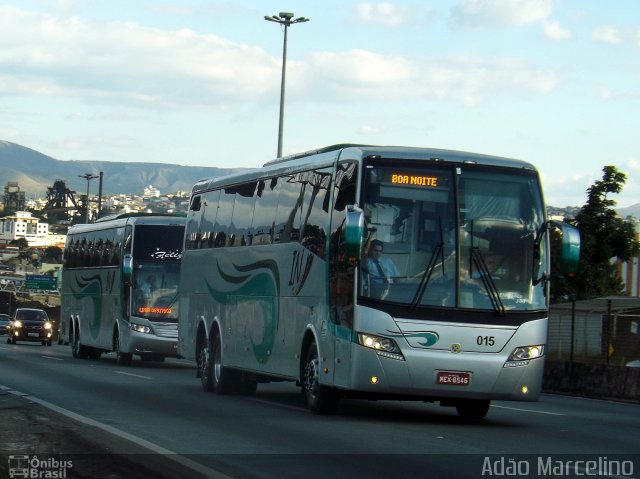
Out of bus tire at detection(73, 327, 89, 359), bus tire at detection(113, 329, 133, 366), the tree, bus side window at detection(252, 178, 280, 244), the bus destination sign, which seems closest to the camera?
the bus destination sign

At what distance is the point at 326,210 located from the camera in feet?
56.7

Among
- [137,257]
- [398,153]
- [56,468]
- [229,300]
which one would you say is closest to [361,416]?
[398,153]

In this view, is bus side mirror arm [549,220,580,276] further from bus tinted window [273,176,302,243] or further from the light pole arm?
the light pole arm

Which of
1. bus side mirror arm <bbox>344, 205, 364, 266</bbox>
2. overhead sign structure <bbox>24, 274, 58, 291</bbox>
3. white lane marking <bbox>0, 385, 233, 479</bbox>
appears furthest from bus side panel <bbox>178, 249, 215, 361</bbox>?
→ overhead sign structure <bbox>24, 274, 58, 291</bbox>

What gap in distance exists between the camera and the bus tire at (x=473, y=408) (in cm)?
1736

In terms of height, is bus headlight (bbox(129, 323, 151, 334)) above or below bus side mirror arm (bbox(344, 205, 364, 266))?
below

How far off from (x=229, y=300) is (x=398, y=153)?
21.5 ft

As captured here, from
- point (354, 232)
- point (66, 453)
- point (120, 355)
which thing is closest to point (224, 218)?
point (354, 232)

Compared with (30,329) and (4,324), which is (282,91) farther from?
(4,324)

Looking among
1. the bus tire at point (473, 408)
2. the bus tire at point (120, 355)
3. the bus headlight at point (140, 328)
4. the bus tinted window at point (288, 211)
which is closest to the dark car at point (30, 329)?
the bus tire at point (120, 355)

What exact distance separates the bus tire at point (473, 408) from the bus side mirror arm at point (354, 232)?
3223 mm

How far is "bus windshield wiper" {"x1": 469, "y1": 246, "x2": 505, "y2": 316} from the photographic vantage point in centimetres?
1602

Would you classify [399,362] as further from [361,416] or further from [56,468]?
[56,468]

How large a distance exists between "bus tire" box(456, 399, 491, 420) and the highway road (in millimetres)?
228
